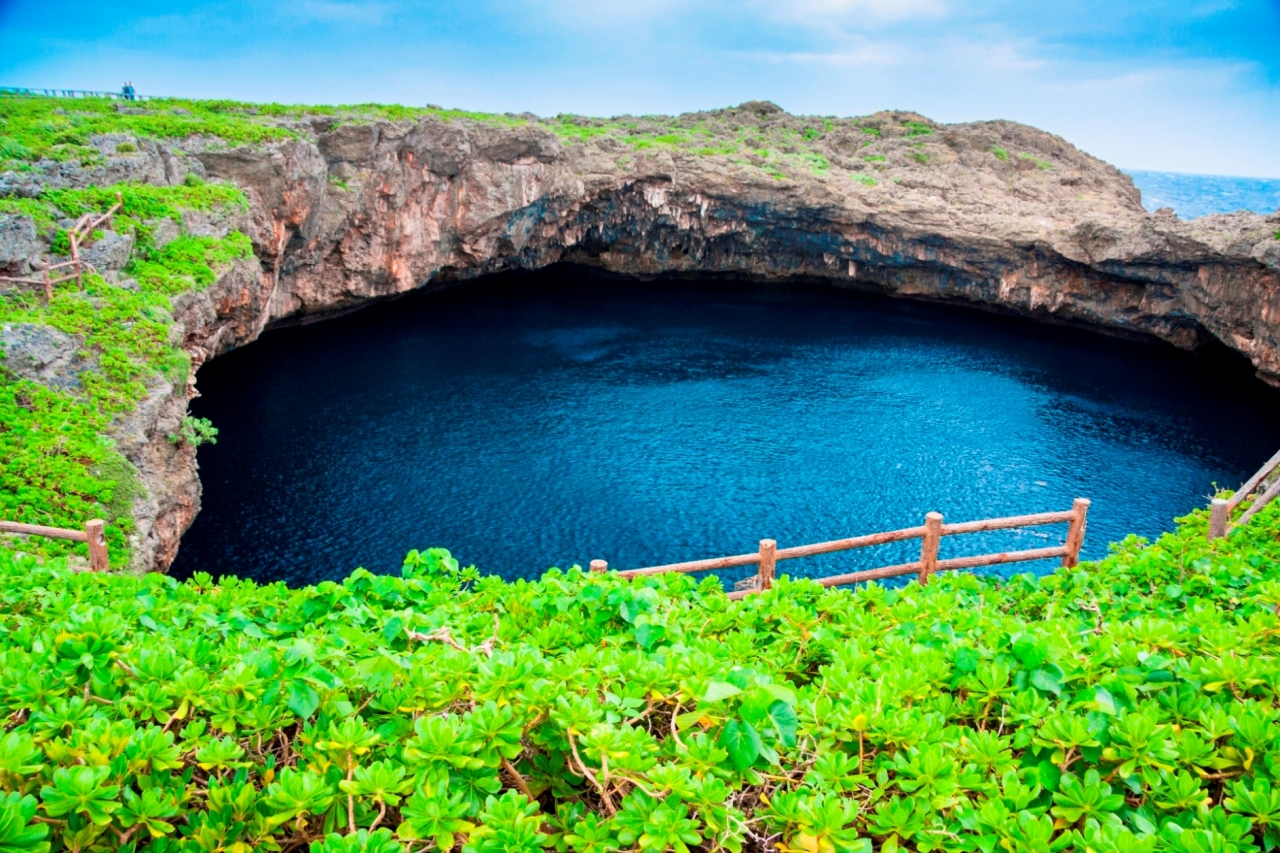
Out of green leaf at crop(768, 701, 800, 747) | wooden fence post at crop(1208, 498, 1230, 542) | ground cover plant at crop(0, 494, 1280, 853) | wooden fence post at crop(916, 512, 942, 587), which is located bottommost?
wooden fence post at crop(916, 512, 942, 587)

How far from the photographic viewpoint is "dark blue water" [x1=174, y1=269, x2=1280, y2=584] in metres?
23.3

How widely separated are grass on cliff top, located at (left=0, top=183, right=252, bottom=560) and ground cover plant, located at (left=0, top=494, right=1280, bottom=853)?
1017cm

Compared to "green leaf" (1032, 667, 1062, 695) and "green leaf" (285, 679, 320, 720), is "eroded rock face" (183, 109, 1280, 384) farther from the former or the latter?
"green leaf" (1032, 667, 1062, 695)

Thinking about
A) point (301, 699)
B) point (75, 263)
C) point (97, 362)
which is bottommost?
point (97, 362)

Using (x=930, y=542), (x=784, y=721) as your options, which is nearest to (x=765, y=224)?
(x=930, y=542)

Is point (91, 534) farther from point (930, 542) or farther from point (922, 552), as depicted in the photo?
point (930, 542)

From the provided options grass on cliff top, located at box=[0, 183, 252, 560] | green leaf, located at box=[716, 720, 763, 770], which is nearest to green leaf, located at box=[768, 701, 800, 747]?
green leaf, located at box=[716, 720, 763, 770]

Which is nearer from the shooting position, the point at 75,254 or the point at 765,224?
the point at 75,254

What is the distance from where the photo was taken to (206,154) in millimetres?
27828

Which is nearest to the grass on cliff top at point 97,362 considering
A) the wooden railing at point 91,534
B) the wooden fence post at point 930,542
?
the wooden railing at point 91,534

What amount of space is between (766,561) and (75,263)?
17.3 m

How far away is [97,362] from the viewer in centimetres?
1750

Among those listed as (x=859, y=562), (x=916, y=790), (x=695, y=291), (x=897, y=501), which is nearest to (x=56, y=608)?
(x=916, y=790)

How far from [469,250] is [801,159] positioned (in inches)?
841
